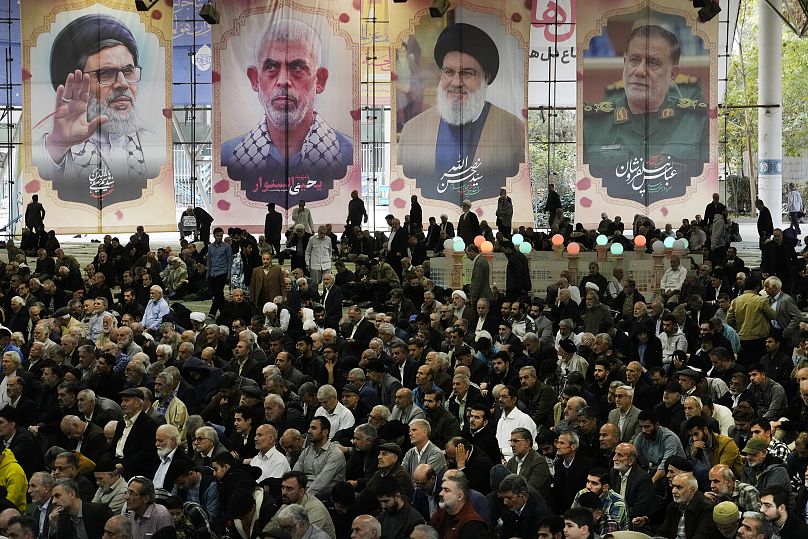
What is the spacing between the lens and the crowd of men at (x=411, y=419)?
7.55 meters

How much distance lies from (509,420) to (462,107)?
57.4 ft

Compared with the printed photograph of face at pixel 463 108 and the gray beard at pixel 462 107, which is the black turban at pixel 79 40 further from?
the gray beard at pixel 462 107

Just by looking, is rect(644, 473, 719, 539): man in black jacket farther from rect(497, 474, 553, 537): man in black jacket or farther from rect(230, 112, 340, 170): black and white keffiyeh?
rect(230, 112, 340, 170): black and white keffiyeh

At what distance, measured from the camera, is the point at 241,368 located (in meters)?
12.3

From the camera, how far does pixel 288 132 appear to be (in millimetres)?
26406

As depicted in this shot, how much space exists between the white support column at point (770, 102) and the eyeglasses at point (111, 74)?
13174 millimetres

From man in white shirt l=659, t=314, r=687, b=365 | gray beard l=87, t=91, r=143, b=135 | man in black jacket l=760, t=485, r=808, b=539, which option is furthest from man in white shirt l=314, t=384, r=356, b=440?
gray beard l=87, t=91, r=143, b=135

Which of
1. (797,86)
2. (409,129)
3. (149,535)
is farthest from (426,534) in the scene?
(797,86)

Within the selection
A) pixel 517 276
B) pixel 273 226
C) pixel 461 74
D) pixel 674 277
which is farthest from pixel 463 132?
pixel 674 277

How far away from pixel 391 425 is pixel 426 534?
7.86ft

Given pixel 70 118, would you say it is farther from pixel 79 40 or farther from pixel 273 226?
pixel 273 226

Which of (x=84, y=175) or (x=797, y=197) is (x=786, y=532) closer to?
(x=84, y=175)

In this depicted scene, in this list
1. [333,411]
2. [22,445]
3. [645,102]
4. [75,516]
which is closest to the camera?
[75,516]

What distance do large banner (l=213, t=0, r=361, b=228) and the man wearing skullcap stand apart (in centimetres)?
2
